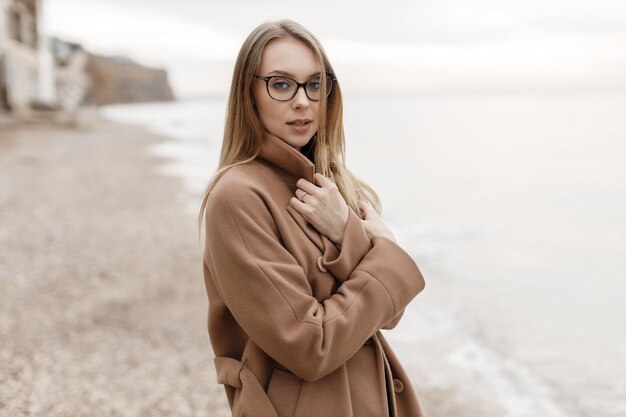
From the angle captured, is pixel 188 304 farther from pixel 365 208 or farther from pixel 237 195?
pixel 237 195

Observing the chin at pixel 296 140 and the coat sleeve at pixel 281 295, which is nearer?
the coat sleeve at pixel 281 295

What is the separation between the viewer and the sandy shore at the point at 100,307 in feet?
12.7

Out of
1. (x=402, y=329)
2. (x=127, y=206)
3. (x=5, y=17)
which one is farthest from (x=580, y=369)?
(x=5, y=17)

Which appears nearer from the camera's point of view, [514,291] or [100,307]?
[100,307]

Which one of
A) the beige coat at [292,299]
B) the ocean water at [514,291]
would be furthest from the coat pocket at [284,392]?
the ocean water at [514,291]

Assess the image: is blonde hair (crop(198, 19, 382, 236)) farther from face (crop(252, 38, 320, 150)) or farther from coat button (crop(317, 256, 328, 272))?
coat button (crop(317, 256, 328, 272))

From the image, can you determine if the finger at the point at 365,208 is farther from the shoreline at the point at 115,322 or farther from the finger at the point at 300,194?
the shoreline at the point at 115,322

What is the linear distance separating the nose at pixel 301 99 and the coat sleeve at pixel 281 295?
0.28 m

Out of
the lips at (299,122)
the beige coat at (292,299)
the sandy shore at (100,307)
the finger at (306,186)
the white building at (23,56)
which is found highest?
the lips at (299,122)

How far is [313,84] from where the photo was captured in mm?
1689

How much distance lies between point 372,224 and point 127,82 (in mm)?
145328

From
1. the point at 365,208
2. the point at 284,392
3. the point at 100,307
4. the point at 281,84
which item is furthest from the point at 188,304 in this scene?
the point at 281,84

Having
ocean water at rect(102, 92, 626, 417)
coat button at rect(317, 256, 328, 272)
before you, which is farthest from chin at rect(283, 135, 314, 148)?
ocean water at rect(102, 92, 626, 417)

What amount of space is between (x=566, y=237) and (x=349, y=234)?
45.4ft
